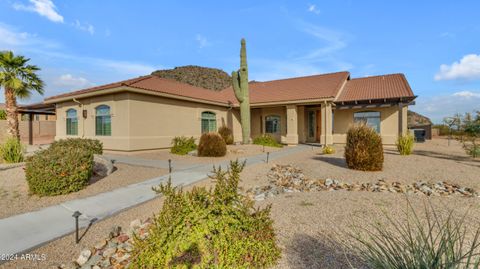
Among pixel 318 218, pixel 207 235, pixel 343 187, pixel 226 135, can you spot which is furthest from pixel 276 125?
pixel 207 235

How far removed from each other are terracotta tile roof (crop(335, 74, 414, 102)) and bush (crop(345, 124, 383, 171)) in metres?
9.55

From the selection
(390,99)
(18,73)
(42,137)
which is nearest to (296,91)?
(390,99)

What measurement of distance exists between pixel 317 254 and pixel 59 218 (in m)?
5.03

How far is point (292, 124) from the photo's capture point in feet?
59.8

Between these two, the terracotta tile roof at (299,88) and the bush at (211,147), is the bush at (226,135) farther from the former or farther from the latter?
the bush at (211,147)

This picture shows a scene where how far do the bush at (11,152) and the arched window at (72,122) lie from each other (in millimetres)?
6884

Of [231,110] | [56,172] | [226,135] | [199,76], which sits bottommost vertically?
[56,172]

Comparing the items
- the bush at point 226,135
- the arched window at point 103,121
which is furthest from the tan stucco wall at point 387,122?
the arched window at point 103,121

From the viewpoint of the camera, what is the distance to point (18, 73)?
565 inches

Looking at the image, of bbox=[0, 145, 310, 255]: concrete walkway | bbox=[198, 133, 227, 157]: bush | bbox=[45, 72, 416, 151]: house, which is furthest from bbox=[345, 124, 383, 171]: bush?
bbox=[45, 72, 416, 151]: house

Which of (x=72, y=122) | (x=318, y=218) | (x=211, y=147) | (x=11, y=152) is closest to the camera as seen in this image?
(x=318, y=218)

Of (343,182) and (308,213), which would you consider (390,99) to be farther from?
(308,213)

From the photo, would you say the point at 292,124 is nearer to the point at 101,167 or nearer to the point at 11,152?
the point at 101,167

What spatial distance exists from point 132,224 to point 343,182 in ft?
19.9
